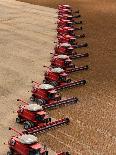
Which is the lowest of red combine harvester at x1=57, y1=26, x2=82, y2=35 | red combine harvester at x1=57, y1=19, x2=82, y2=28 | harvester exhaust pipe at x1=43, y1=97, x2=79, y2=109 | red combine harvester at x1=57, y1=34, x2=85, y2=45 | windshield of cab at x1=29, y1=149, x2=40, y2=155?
windshield of cab at x1=29, y1=149, x2=40, y2=155

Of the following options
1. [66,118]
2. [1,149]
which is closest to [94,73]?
[66,118]

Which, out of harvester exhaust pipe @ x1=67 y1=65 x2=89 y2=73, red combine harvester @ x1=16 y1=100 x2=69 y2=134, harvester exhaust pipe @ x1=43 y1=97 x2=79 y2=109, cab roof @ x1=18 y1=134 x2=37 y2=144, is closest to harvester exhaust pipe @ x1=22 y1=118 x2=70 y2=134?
red combine harvester @ x1=16 y1=100 x2=69 y2=134

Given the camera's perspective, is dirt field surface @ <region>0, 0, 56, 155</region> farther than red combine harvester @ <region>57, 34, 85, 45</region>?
No

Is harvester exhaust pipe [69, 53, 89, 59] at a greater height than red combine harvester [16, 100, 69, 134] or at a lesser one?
greater

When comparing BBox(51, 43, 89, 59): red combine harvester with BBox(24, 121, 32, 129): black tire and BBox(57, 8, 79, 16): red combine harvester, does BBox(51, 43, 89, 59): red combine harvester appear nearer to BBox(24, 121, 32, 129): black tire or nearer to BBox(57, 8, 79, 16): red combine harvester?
BBox(24, 121, 32, 129): black tire

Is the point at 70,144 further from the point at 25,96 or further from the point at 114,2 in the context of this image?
the point at 114,2
